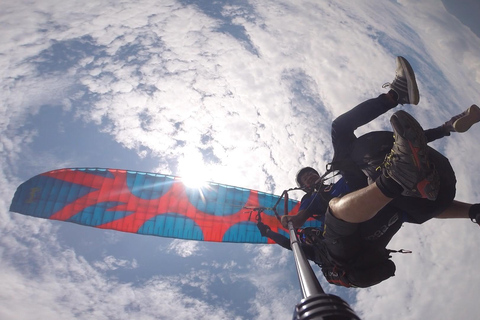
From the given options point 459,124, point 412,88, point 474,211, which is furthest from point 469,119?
point 474,211

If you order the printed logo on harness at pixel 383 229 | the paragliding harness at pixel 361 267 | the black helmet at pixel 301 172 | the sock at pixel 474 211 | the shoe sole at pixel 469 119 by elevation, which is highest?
the shoe sole at pixel 469 119

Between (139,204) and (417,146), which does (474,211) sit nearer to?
(417,146)

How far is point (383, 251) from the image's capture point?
3.57 metres

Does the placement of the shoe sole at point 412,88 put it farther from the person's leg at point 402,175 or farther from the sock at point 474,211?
the sock at point 474,211

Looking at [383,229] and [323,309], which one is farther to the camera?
[383,229]

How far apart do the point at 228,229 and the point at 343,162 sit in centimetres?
546

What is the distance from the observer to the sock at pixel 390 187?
1.99 m

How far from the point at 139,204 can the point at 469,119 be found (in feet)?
25.6

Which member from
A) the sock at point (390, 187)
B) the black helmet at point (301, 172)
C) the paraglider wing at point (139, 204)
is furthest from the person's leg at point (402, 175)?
the paraglider wing at point (139, 204)

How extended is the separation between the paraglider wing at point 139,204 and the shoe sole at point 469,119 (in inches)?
210

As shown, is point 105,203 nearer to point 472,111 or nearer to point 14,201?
point 14,201

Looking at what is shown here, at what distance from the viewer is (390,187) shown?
6.55 feet

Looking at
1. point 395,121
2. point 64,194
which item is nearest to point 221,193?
point 64,194

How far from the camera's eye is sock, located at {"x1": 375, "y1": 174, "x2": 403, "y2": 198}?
1.99 meters
